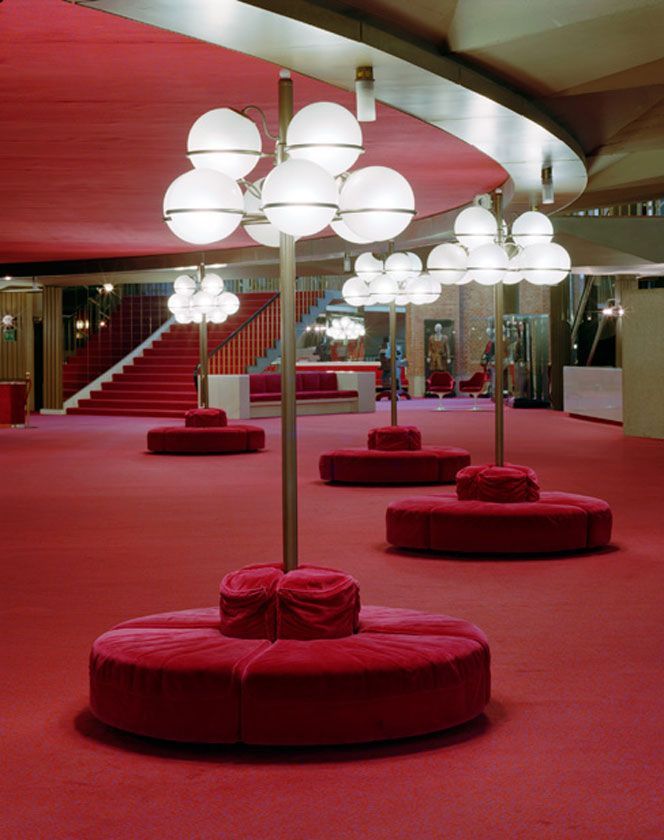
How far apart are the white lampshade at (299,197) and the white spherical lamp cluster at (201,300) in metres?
12.8

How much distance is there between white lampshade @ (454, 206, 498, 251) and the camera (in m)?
8.58

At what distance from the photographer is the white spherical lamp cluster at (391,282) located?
1323 cm

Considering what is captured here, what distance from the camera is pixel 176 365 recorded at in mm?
29281

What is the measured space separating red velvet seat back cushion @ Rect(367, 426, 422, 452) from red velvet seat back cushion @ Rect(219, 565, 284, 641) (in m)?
8.22

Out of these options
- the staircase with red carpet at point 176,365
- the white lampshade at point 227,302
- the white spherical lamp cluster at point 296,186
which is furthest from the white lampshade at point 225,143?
the staircase with red carpet at point 176,365

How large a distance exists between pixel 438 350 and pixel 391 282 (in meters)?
23.9

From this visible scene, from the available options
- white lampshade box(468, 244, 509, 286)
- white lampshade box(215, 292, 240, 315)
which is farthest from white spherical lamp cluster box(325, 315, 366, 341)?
white lampshade box(468, 244, 509, 286)

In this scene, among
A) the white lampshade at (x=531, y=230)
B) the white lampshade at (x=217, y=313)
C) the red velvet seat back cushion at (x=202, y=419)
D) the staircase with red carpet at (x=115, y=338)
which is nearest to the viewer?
the white lampshade at (x=531, y=230)

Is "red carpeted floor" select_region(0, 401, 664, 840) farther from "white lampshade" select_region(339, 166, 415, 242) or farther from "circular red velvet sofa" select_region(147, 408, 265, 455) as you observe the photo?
"circular red velvet sofa" select_region(147, 408, 265, 455)

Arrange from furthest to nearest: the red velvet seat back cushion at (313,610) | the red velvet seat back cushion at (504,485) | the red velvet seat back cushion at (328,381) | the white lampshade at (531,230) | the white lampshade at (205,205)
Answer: the red velvet seat back cushion at (328,381), the white lampshade at (531,230), the red velvet seat back cushion at (504,485), the white lampshade at (205,205), the red velvet seat back cushion at (313,610)

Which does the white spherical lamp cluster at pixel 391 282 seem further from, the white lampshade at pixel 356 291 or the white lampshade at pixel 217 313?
the white lampshade at pixel 217 313

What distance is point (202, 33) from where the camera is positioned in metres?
6.30

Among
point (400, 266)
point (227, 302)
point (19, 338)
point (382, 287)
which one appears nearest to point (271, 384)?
point (19, 338)

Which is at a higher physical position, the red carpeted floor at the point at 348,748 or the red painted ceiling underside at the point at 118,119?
the red painted ceiling underside at the point at 118,119
